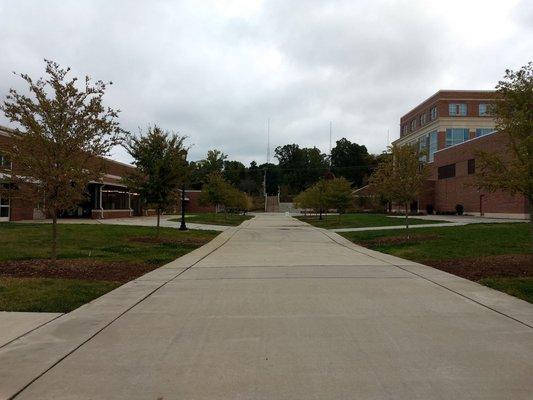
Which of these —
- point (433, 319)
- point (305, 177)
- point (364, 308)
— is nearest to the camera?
point (433, 319)

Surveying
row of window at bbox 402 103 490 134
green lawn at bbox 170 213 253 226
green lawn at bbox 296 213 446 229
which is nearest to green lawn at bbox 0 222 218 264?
green lawn at bbox 296 213 446 229

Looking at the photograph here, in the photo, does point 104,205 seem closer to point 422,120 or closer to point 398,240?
point 398,240

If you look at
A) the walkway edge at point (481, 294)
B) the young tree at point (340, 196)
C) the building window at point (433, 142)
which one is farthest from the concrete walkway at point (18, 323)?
the building window at point (433, 142)

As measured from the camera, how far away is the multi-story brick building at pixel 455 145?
48.0 m

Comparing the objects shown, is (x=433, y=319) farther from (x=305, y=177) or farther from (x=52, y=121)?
(x=305, y=177)

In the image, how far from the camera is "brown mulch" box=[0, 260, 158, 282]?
11.4 meters

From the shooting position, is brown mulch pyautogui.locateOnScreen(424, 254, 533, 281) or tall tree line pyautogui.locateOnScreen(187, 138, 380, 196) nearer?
brown mulch pyautogui.locateOnScreen(424, 254, 533, 281)

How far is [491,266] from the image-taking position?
13.0 m

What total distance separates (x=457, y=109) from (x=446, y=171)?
19.1 m

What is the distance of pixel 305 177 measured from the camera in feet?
440

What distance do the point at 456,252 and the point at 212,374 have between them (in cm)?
1303

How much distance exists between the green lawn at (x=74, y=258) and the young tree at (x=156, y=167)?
1.90 metres

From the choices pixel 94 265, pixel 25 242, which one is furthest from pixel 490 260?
pixel 25 242

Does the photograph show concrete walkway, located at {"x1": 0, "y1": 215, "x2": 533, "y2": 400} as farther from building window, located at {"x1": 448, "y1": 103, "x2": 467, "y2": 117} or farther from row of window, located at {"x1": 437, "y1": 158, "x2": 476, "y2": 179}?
building window, located at {"x1": 448, "y1": 103, "x2": 467, "y2": 117}
